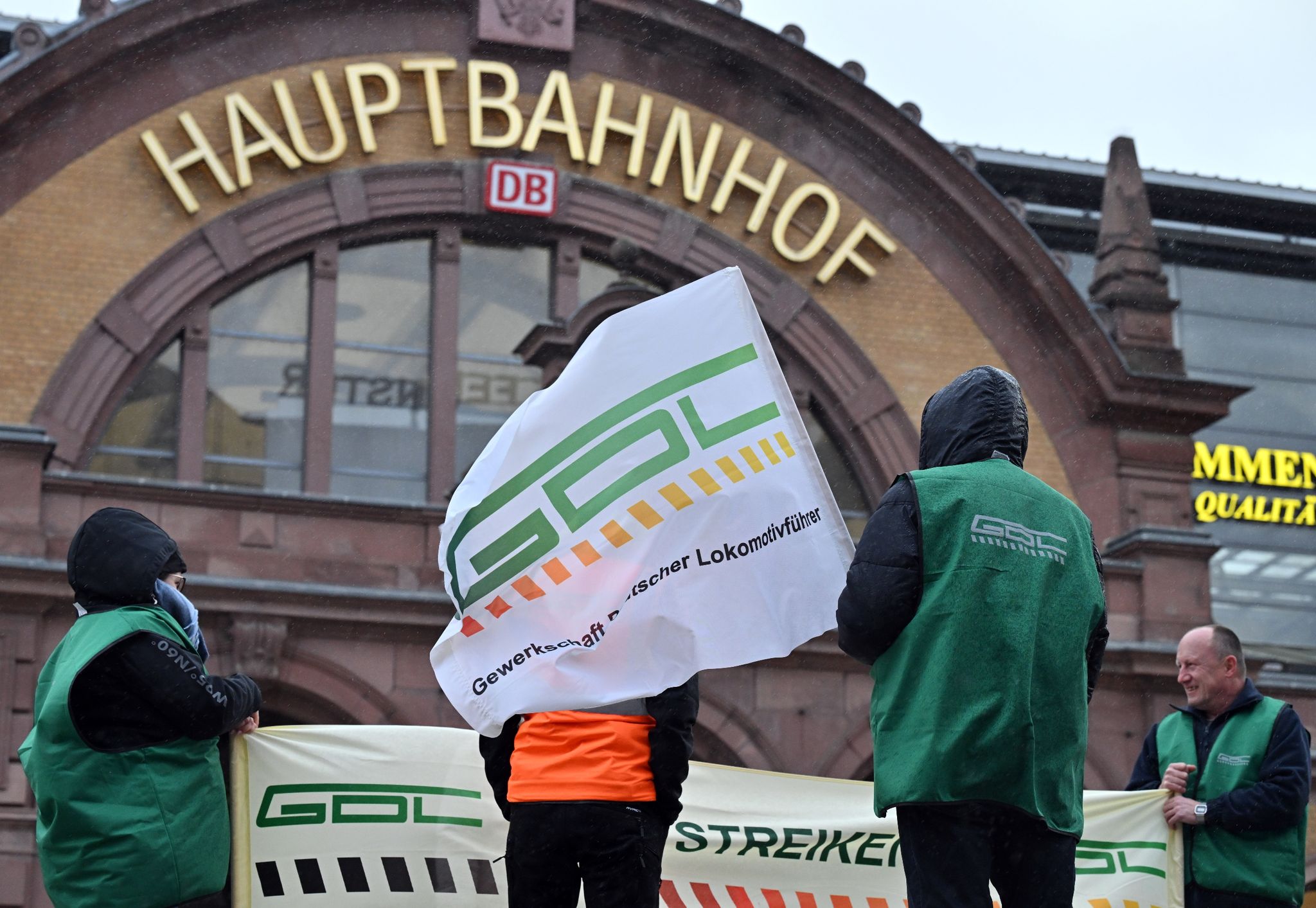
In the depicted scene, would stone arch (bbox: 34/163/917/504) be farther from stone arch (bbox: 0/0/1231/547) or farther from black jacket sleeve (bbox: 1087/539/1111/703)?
black jacket sleeve (bbox: 1087/539/1111/703)

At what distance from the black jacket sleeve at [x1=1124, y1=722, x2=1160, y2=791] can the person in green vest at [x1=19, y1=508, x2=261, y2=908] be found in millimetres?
4410

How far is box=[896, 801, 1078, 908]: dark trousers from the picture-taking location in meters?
4.58

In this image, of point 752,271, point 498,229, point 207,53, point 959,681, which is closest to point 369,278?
point 498,229

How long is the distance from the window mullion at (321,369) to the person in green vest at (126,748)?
459 inches

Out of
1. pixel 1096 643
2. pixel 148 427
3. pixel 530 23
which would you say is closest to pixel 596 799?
pixel 1096 643

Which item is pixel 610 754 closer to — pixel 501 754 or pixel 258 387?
pixel 501 754

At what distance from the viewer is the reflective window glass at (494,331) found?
60.2ft

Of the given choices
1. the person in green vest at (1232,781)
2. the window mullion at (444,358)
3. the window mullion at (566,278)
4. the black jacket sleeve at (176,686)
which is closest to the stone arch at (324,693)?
the window mullion at (444,358)

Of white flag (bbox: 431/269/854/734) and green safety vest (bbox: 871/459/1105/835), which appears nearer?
green safety vest (bbox: 871/459/1105/835)

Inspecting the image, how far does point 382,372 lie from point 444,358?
25.0 inches

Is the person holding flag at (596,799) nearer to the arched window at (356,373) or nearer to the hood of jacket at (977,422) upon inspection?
the hood of jacket at (977,422)

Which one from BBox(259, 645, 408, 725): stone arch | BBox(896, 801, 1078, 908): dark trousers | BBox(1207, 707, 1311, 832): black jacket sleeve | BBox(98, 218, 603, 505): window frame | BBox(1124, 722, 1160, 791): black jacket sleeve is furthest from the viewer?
BBox(98, 218, 603, 505): window frame

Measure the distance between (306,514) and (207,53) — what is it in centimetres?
485

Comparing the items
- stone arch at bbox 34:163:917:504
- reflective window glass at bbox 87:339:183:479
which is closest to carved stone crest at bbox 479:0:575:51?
stone arch at bbox 34:163:917:504
